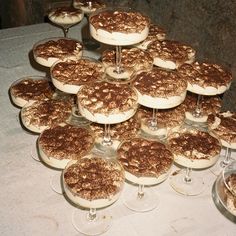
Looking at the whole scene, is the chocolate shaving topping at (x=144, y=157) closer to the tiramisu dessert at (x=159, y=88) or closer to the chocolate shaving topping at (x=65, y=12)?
the tiramisu dessert at (x=159, y=88)

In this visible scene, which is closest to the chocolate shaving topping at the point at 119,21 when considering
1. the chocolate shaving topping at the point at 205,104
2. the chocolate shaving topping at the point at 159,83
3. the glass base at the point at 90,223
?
the chocolate shaving topping at the point at 159,83

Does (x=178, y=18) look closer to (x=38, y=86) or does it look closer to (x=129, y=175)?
(x=38, y=86)

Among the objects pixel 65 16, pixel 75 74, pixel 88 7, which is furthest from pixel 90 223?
pixel 88 7

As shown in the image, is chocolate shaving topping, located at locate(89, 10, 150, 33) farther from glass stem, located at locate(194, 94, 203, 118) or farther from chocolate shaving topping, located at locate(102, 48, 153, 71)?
glass stem, located at locate(194, 94, 203, 118)

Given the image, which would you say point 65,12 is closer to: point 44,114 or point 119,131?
point 44,114

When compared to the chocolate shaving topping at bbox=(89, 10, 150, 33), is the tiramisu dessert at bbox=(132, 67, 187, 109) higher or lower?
lower

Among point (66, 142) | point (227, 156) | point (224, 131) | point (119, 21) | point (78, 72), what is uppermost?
point (119, 21)

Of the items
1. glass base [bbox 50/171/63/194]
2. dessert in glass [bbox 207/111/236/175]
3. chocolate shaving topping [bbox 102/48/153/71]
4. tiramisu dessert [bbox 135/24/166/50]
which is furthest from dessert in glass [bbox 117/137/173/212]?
tiramisu dessert [bbox 135/24/166/50]
